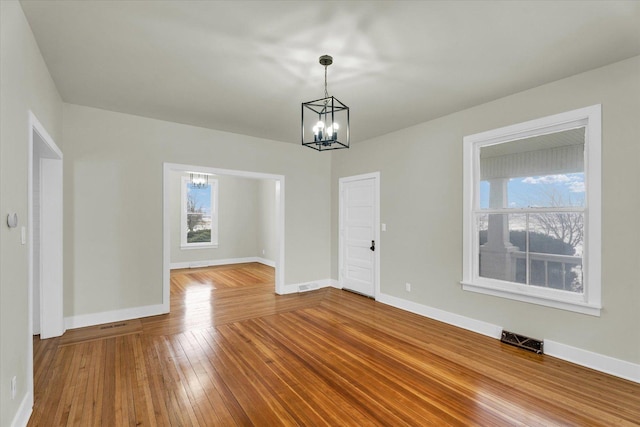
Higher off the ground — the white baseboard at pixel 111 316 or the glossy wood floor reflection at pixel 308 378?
the white baseboard at pixel 111 316

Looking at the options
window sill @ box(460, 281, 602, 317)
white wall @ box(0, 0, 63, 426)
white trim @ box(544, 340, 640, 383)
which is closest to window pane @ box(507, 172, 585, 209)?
window sill @ box(460, 281, 602, 317)

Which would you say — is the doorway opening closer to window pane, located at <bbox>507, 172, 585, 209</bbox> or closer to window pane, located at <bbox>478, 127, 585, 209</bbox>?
window pane, located at <bbox>478, 127, 585, 209</bbox>

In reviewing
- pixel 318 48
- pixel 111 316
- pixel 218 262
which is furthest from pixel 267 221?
pixel 318 48

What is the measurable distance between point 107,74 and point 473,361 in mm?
4707

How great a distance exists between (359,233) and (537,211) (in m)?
2.91

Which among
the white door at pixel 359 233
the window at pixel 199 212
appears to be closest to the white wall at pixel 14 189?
the white door at pixel 359 233

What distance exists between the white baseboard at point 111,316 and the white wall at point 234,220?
3.94 meters

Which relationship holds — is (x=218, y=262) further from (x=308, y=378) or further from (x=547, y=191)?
(x=547, y=191)

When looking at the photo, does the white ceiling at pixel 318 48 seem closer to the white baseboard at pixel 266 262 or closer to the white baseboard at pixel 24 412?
the white baseboard at pixel 24 412

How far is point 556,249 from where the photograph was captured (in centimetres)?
326

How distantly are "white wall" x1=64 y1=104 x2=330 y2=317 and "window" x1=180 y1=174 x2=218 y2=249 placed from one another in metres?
3.71

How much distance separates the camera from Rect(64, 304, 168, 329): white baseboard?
3879 millimetres

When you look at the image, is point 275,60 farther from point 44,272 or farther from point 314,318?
point 44,272

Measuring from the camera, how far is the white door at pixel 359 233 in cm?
537
